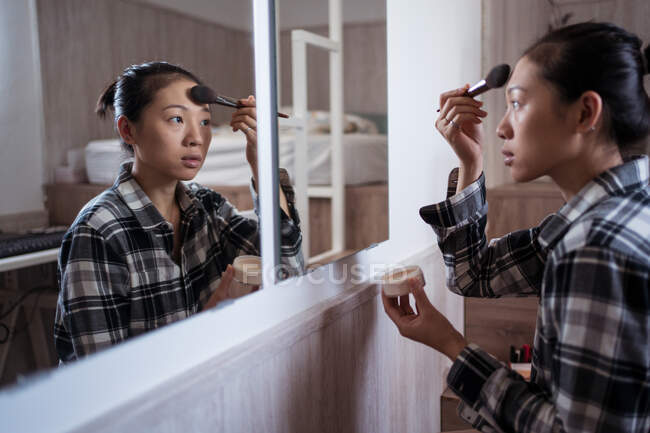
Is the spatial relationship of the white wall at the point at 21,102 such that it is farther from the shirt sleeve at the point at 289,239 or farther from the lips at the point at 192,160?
the shirt sleeve at the point at 289,239

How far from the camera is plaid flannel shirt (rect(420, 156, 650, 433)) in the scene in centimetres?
69

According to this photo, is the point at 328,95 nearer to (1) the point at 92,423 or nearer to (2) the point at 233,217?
(2) the point at 233,217

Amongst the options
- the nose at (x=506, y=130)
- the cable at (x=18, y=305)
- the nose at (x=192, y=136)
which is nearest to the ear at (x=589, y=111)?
the nose at (x=506, y=130)

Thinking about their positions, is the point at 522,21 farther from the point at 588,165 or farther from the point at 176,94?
the point at 176,94

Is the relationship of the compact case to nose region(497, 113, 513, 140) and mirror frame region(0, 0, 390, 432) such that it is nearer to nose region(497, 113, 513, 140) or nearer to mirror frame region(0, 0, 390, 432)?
mirror frame region(0, 0, 390, 432)

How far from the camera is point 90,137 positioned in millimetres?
734

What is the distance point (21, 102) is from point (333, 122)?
1.99 m

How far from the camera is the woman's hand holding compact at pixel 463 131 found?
3.56 feet

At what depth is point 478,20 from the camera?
1.95 meters

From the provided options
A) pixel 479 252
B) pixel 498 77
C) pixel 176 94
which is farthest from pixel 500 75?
pixel 176 94

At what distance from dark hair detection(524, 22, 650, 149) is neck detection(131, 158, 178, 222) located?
559 mm

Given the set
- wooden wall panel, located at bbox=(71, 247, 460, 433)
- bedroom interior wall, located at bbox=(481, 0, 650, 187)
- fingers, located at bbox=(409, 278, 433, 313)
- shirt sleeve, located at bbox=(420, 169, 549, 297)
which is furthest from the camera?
bedroom interior wall, located at bbox=(481, 0, 650, 187)

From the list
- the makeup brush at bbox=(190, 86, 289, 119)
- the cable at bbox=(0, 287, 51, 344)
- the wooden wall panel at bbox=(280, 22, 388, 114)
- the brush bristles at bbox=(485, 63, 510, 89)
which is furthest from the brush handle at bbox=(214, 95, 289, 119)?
the wooden wall panel at bbox=(280, 22, 388, 114)

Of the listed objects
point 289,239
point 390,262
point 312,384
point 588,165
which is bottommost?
point 312,384
